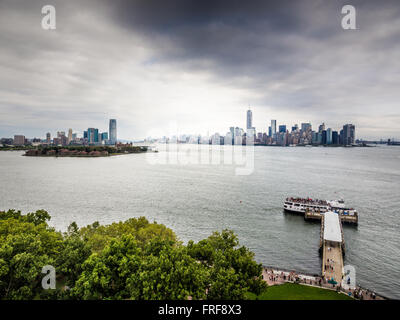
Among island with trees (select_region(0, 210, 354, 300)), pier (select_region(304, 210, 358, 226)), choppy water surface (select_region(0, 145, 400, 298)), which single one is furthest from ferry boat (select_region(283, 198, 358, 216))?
island with trees (select_region(0, 210, 354, 300))

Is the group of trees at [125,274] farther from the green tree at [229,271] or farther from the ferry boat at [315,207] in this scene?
the ferry boat at [315,207]

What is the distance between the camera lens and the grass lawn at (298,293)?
18.8 meters

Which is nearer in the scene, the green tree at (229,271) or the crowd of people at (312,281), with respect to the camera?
the green tree at (229,271)

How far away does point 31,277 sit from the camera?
556 inches

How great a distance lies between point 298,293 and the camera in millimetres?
19609

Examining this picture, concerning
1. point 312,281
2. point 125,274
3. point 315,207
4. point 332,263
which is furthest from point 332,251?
point 125,274

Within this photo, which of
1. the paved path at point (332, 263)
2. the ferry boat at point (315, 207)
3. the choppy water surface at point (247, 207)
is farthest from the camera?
the ferry boat at point (315, 207)

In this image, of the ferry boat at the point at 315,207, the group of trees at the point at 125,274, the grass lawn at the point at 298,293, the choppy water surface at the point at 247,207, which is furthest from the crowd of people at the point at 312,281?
the ferry boat at the point at 315,207

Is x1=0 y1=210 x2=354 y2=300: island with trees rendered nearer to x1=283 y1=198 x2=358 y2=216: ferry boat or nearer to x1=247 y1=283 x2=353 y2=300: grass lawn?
x1=247 y1=283 x2=353 y2=300: grass lawn

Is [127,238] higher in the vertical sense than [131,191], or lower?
higher

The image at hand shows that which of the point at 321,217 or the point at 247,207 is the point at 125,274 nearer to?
the point at 247,207
